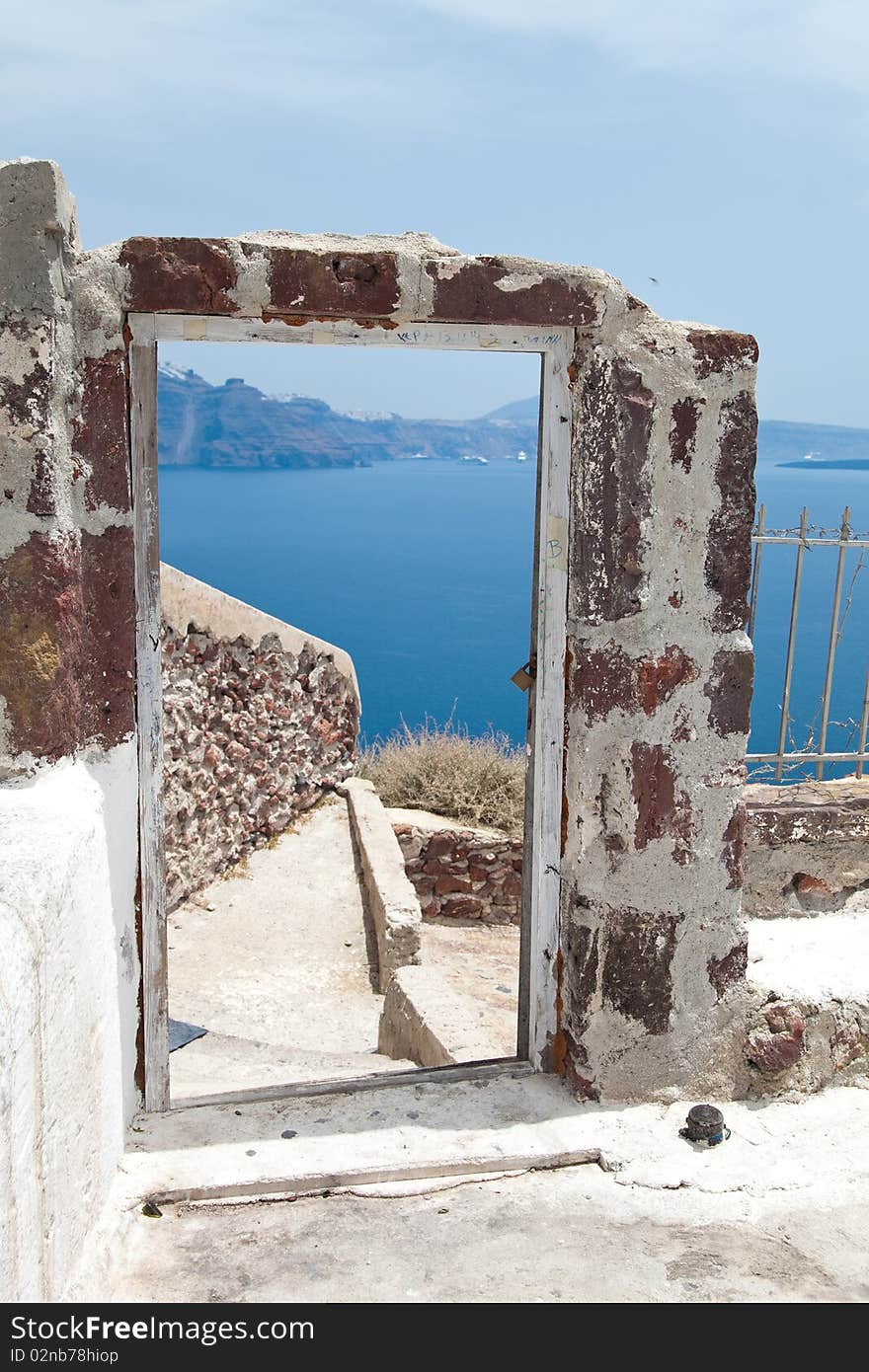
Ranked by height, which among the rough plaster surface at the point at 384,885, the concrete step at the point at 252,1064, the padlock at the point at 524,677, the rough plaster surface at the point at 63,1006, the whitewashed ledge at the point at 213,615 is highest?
the padlock at the point at 524,677

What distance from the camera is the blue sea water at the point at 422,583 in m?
31.8

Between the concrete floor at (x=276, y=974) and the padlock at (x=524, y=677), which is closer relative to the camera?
the padlock at (x=524, y=677)

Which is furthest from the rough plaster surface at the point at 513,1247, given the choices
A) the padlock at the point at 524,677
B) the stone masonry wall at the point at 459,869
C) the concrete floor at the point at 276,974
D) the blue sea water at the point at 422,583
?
the blue sea water at the point at 422,583

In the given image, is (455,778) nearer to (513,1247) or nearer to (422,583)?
(513,1247)

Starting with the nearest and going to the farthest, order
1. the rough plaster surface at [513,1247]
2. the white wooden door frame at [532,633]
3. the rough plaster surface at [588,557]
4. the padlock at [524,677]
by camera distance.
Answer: the rough plaster surface at [513,1247] < the rough plaster surface at [588,557] < the white wooden door frame at [532,633] < the padlock at [524,677]

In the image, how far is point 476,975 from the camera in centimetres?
669

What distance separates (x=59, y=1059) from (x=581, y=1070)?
1241mm

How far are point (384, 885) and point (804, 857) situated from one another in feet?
10.2

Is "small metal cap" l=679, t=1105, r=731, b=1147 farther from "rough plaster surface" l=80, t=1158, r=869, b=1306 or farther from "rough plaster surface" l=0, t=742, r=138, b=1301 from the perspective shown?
"rough plaster surface" l=0, t=742, r=138, b=1301

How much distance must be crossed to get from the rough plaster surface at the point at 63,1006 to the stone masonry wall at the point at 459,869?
5.68 meters

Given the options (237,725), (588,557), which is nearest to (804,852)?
(588,557)

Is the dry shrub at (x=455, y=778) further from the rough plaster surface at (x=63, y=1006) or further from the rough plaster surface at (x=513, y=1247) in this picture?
the rough plaster surface at (x=63, y=1006)
